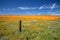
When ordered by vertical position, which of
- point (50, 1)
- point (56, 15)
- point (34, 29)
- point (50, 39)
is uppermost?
point (50, 1)

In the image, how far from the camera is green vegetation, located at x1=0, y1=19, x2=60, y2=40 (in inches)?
89.7

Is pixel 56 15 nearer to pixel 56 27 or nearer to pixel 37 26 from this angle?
pixel 56 27

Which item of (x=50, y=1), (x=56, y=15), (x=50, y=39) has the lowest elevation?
(x=50, y=39)

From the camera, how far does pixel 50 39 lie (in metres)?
Answer: 2.27

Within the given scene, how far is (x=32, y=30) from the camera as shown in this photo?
2.29m

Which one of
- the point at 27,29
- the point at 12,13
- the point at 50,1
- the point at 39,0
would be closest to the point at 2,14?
the point at 12,13

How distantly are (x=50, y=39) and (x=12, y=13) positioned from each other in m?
0.76

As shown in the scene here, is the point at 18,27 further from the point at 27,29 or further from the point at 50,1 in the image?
the point at 50,1

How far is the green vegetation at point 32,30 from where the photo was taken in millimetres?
2277

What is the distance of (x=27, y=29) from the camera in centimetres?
231

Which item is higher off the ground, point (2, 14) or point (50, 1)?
point (50, 1)

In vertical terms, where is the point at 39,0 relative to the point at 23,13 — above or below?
above

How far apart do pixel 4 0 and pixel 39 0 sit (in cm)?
58

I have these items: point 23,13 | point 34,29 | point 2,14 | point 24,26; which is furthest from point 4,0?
point 34,29
